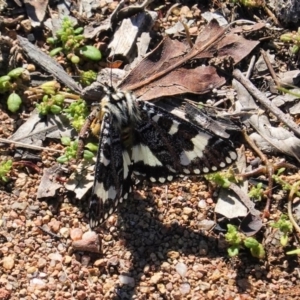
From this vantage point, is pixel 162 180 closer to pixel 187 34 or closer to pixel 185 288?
pixel 185 288

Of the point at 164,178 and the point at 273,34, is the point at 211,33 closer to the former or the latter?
the point at 273,34

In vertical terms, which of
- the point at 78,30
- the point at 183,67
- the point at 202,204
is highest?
the point at 78,30

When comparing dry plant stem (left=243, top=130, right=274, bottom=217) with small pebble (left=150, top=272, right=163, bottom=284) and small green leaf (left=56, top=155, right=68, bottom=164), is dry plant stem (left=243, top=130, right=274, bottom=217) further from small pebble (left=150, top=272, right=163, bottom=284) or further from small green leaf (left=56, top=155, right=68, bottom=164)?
small green leaf (left=56, top=155, right=68, bottom=164)

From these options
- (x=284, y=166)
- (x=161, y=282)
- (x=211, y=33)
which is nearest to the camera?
(x=161, y=282)

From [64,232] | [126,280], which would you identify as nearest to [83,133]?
[64,232]

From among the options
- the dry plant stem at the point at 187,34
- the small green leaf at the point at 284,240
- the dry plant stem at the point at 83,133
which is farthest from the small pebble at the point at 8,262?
the dry plant stem at the point at 187,34

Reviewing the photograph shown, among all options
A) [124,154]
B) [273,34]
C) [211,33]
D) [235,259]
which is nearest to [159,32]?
[211,33]
